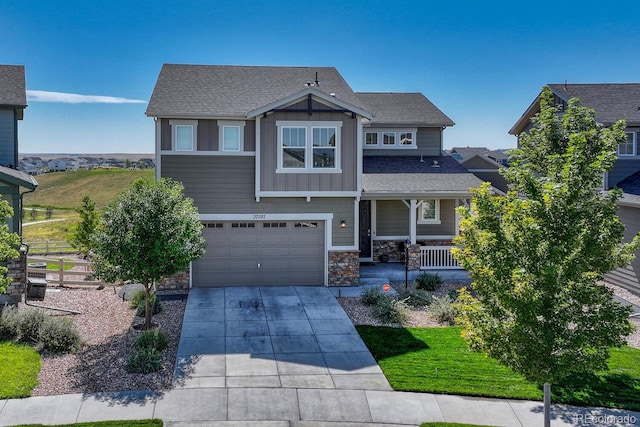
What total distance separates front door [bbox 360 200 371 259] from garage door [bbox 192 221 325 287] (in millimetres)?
3268

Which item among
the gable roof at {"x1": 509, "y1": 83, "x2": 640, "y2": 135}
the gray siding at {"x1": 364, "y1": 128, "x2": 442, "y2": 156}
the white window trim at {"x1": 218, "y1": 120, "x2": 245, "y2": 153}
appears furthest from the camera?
the gray siding at {"x1": 364, "y1": 128, "x2": 442, "y2": 156}

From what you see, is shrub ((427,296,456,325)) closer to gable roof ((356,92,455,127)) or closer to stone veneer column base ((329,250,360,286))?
stone veneer column base ((329,250,360,286))

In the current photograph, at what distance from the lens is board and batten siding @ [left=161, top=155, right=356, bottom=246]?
16047mm

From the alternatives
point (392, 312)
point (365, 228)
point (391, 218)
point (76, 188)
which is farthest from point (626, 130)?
point (76, 188)

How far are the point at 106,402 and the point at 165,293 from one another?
768 cm

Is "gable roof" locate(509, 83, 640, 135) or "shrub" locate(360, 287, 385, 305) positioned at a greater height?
"gable roof" locate(509, 83, 640, 135)

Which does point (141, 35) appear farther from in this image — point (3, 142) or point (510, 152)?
point (510, 152)

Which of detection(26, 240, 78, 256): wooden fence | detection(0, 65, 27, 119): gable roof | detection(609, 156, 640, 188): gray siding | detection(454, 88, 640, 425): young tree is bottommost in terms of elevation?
detection(26, 240, 78, 256): wooden fence

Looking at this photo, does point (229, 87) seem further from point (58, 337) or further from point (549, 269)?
point (549, 269)

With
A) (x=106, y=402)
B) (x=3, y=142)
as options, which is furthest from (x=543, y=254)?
(x=3, y=142)

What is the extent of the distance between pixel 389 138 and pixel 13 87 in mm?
14298

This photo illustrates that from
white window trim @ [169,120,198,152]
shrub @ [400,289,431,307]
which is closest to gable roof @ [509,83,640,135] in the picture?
shrub @ [400,289,431,307]

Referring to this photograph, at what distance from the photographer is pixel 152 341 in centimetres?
1076

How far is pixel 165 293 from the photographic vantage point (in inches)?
626
